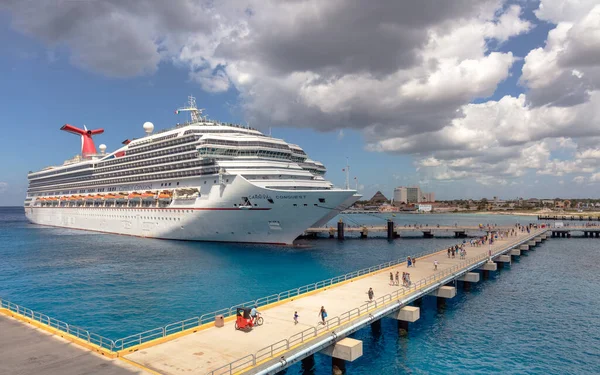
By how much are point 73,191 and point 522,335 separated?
4402 inches

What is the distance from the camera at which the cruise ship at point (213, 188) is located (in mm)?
57688

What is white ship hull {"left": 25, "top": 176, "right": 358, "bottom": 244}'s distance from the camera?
56.4 meters

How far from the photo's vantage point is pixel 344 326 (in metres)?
21.6

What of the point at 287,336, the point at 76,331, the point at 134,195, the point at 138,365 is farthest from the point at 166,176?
the point at 138,365

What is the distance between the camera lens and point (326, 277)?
44094 millimetres

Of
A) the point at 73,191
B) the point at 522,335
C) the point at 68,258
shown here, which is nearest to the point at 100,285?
the point at 68,258

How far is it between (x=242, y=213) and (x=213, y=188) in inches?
254

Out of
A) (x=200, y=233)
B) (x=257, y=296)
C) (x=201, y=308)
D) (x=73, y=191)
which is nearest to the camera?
(x=201, y=308)

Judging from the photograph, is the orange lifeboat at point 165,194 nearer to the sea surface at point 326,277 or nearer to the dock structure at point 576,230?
the sea surface at point 326,277

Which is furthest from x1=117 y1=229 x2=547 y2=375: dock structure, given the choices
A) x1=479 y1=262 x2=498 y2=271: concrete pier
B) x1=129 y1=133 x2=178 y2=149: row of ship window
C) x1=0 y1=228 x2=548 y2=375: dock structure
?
x1=129 y1=133 x2=178 y2=149: row of ship window

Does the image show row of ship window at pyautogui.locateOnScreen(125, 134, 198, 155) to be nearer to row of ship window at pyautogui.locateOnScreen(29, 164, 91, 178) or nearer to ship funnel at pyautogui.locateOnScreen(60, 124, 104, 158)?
row of ship window at pyautogui.locateOnScreen(29, 164, 91, 178)

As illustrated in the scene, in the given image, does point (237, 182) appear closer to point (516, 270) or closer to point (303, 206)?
point (303, 206)

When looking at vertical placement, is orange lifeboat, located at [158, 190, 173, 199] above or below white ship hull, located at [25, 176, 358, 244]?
above

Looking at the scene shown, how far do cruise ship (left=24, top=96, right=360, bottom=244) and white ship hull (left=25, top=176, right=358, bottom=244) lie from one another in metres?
0.15
